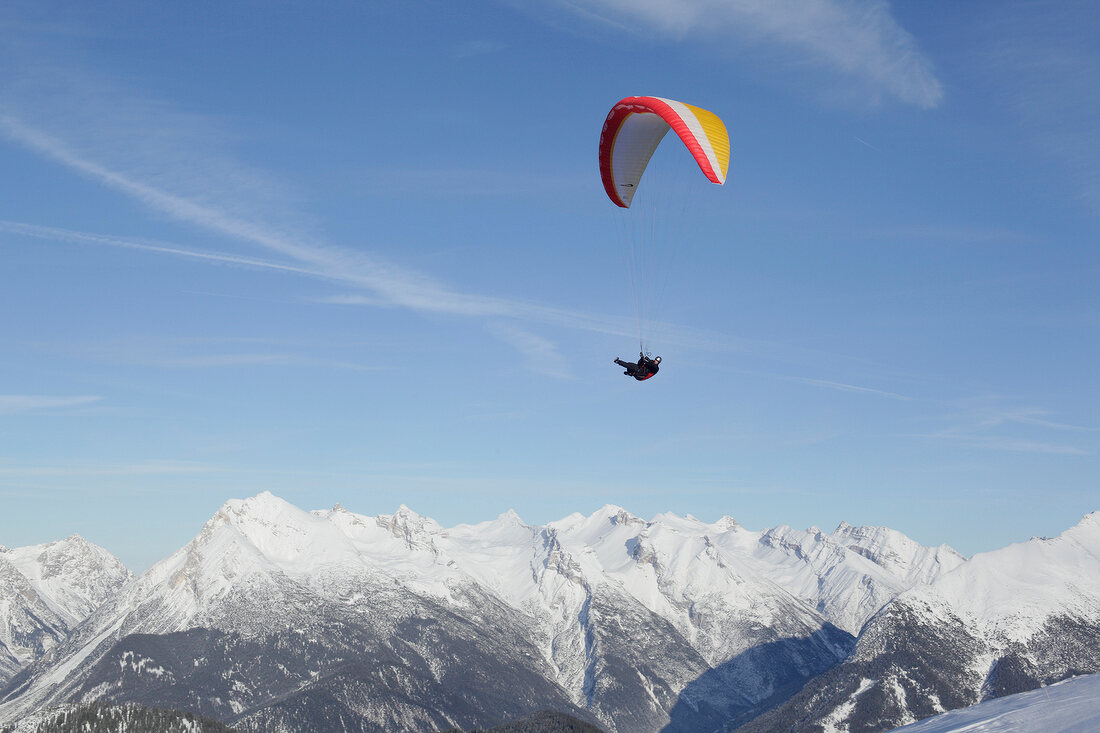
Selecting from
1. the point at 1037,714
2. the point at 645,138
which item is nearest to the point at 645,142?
the point at 645,138

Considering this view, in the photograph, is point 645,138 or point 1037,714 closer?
point 1037,714

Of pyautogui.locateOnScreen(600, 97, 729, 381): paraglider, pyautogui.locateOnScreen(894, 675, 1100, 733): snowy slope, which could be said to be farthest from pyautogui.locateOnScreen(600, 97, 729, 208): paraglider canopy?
pyautogui.locateOnScreen(894, 675, 1100, 733): snowy slope

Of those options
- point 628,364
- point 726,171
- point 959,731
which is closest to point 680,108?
point 726,171

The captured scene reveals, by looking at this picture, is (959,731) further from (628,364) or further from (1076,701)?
(628,364)

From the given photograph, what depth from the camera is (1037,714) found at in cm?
8419

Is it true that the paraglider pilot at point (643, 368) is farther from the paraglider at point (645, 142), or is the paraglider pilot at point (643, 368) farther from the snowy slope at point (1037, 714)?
the snowy slope at point (1037, 714)

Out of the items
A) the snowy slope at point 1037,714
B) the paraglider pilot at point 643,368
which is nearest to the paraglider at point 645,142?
the paraglider pilot at point 643,368

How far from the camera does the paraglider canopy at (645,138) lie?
8232 centimetres

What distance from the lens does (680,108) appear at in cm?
8775

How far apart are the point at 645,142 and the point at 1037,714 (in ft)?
217

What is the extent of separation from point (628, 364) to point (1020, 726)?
1827 inches

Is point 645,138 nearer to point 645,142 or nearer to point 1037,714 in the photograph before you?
point 645,142

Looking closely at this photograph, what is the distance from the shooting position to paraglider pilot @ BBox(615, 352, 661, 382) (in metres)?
91.7

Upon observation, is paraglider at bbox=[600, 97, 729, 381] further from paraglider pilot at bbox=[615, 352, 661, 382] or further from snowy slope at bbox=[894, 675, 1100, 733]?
snowy slope at bbox=[894, 675, 1100, 733]
